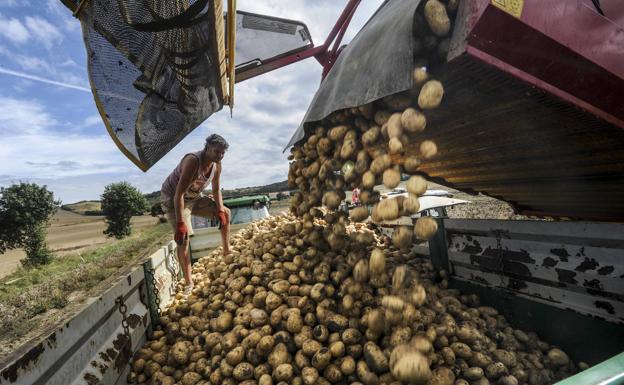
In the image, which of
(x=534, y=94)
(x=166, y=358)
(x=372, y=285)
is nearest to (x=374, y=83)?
(x=534, y=94)

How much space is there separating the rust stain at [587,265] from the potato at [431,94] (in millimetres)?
1446

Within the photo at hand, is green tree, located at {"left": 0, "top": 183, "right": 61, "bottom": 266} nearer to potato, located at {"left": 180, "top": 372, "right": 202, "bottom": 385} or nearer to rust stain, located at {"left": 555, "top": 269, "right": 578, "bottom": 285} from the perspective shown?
potato, located at {"left": 180, "top": 372, "right": 202, "bottom": 385}

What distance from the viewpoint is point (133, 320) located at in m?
2.48

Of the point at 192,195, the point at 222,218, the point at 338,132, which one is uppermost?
the point at 338,132

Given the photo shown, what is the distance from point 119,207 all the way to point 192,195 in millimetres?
16478

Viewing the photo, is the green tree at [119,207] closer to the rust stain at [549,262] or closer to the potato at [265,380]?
the potato at [265,380]

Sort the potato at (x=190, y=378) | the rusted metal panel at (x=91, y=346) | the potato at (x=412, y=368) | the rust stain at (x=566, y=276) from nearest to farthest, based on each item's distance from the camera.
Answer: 1. the rusted metal panel at (x=91, y=346)
2. the potato at (x=412, y=368)
3. the rust stain at (x=566, y=276)
4. the potato at (x=190, y=378)

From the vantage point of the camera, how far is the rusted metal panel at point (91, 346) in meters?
1.34

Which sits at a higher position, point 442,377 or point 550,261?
point 550,261

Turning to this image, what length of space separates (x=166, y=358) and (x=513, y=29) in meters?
3.15

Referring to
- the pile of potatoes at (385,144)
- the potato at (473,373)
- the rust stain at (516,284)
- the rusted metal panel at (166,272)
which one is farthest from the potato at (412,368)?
the rusted metal panel at (166,272)

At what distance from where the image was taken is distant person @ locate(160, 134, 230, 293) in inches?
148

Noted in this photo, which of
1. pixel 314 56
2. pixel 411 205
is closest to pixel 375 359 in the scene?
pixel 411 205

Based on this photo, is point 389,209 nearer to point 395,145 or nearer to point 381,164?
point 381,164
